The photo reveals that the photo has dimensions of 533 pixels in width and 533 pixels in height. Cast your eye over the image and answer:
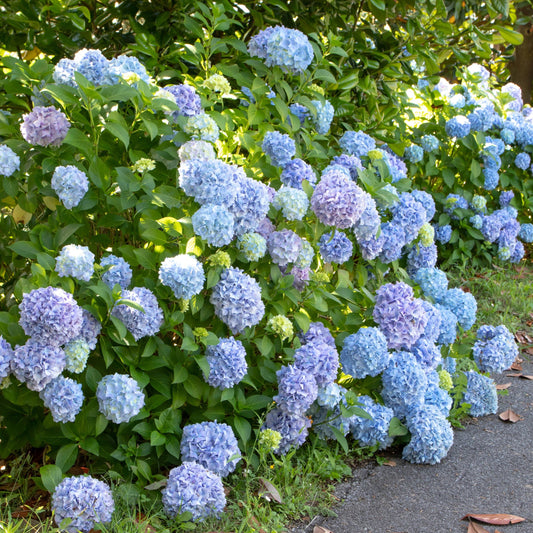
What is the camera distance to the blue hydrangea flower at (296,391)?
249 centimetres

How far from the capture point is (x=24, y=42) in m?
3.55

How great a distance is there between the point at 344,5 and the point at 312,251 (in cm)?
177

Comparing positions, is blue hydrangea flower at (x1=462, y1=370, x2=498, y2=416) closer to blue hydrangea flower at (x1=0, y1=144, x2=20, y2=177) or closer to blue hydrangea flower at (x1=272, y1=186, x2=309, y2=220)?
blue hydrangea flower at (x1=272, y1=186, x2=309, y2=220)

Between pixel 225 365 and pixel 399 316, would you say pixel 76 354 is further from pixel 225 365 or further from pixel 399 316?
pixel 399 316

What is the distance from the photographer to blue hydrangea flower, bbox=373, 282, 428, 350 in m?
2.82

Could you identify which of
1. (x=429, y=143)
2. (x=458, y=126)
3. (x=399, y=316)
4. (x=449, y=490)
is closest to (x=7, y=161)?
(x=399, y=316)

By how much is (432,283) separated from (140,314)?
175 cm

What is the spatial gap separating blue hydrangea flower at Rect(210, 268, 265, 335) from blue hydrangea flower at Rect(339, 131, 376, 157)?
125 cm

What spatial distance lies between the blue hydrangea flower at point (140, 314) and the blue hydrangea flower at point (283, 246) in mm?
526

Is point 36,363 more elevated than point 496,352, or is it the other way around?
point 36,363

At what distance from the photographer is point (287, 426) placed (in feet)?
8.39

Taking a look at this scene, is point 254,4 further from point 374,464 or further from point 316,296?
point 374,464

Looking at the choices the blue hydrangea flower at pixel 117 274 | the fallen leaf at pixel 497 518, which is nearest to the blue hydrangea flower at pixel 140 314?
the blue hydrangea flower at pixel 117 274

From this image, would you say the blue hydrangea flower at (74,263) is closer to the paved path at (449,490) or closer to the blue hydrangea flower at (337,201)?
the blue hydrangea flower at (337,201)
